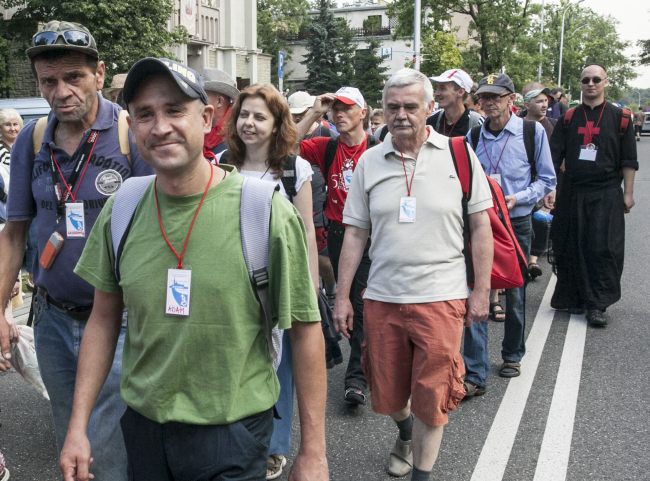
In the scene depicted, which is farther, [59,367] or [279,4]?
[279,4]

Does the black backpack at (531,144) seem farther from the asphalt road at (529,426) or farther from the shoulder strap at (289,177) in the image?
the shoulder strap at (289,177)

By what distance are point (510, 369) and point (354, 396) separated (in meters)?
1.34

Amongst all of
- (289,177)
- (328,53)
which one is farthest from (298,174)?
(328,53)

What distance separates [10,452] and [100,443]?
6.12ft

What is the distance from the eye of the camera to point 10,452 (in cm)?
443

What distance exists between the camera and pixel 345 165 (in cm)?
524

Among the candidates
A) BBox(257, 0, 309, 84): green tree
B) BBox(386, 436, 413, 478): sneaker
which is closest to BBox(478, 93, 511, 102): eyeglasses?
BBox(386, 436, 413, 478): sneaker

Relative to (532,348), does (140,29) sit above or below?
above

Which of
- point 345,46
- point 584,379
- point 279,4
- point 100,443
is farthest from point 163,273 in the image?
point 279,4

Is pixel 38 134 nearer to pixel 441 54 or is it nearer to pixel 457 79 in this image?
pixel 457 79

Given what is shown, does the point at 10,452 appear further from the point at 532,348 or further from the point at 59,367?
the point at 532,348

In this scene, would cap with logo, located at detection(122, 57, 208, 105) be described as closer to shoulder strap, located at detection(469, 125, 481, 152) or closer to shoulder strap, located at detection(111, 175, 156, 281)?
shoulder strap, located at detection(111, 175, 156, 281)

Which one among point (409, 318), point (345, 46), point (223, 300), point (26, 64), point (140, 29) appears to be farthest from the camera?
point (345, 46)

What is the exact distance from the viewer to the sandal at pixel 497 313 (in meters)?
7.20
